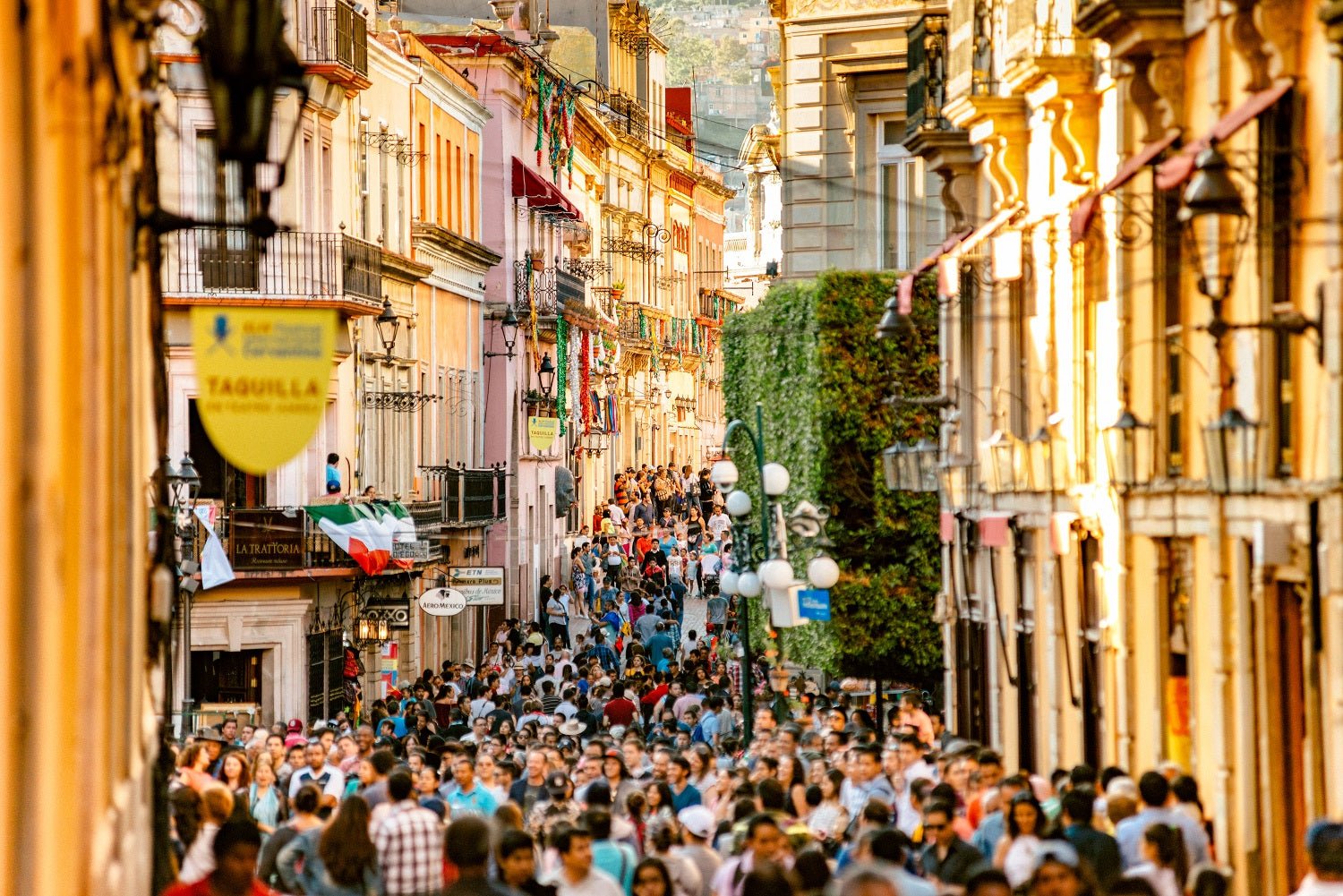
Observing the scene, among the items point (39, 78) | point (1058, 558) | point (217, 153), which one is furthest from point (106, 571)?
point (1058, 558)

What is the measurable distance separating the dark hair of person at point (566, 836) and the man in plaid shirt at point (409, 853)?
0.94 m

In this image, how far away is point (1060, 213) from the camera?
76.7 ft

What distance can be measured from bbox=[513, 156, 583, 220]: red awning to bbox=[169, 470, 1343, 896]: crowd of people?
31402mm

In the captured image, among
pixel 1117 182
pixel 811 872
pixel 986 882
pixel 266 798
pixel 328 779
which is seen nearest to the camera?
pixel 986 882

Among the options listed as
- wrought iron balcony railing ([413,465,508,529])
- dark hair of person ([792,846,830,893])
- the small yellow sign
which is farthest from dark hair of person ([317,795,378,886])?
the small yellow sign

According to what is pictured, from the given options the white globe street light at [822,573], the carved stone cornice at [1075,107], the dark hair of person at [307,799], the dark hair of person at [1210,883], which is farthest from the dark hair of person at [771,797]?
the white globe street light at [822,573]

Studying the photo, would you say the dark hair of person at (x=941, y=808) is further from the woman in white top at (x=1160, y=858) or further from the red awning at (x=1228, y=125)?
the red awning at (x=1228, y=125)

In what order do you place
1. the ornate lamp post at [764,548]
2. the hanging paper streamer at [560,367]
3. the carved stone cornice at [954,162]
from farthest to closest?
the hanging paper streamer at [560,367]
the carved stone cornice at [954,162]
the ornate lamp post at [764,548]

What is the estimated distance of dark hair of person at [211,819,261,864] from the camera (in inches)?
438

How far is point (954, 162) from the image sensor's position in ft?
96.9

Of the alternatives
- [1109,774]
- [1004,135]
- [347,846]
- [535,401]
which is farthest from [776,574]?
[535,401]

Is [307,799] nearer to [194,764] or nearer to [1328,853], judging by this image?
[194,764]

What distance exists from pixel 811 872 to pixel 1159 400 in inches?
344

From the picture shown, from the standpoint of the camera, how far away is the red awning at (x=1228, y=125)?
15.9 metres
